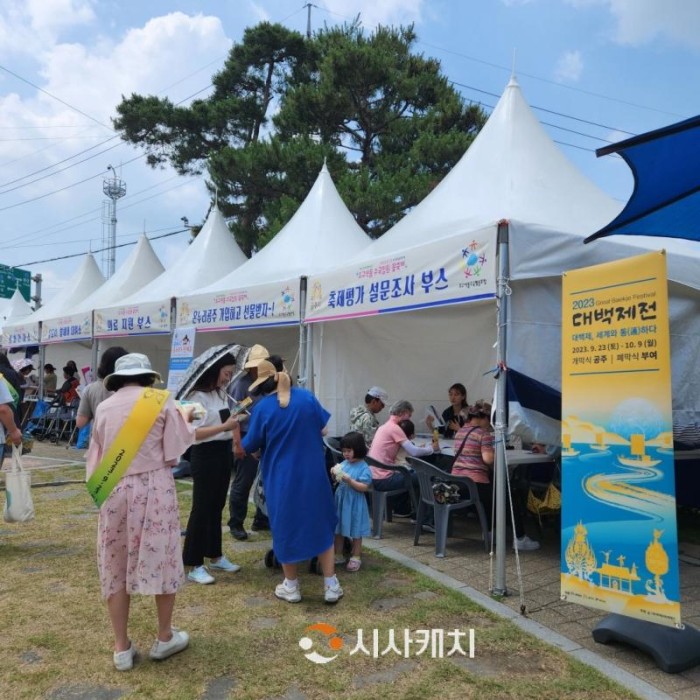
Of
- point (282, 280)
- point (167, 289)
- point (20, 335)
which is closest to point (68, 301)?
point (20, 335)

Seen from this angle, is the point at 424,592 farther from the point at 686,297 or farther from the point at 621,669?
the point at 686,297

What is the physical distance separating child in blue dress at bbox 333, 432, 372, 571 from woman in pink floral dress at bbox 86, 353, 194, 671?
149cm

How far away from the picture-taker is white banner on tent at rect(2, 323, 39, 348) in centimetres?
1277

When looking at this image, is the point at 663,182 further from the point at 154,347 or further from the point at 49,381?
the point at 49,381

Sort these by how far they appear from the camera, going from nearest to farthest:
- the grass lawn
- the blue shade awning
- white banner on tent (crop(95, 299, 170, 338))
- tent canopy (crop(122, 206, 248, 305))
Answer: the grass lawn, the blue shade awning, white banner on tent (crop(95, 299, 170, 338)), tent canopy (crop(122, 206, 248, 305))

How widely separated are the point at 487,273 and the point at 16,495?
3.56 metres

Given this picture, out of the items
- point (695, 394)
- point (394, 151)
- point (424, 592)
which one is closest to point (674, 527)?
point (424, 592)

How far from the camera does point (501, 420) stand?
3633 millimetres

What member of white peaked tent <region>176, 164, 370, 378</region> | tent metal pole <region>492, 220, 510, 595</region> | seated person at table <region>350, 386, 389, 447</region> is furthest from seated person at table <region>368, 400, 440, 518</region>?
white peaked tent <region>176, 164, 370, 378</region>

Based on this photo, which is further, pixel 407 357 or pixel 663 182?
pixel 407 357

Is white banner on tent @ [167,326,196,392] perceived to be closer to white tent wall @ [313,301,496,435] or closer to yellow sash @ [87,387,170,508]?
white tent wall @ [313,301,496,435]

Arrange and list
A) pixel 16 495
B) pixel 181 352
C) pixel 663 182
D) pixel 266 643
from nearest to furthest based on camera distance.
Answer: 1. pixel 266 643
2. pixel 663 182
3. pixel 16 495
4. pixel 181 352

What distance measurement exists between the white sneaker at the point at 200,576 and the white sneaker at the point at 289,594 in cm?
53

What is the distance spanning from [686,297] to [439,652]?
355 cm
